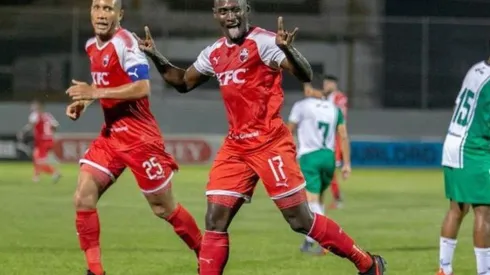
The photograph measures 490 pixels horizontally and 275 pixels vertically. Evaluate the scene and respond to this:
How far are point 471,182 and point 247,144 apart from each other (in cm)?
206

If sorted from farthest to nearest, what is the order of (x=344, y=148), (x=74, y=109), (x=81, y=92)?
(x=344, y=148)
(x=74, y=109)
(x=81, y=92)

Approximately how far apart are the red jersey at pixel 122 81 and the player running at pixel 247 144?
3.86 ft

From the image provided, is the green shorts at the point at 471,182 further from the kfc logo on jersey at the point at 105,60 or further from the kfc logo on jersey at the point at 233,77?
the kfc logo on jersey at the point at 105,60

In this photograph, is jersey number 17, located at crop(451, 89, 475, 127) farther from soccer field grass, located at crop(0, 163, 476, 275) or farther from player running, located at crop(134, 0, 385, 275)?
soccer field grass, located at crop(0, 163, 476, 275)


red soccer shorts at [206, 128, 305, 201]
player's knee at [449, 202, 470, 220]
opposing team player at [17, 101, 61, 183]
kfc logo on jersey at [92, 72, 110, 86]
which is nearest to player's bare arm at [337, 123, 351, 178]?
player's knee at [449, 202, 470, 220]

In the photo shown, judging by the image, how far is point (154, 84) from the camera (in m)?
35.3

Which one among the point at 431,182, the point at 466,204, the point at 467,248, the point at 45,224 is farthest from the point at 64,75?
the point at 466,204

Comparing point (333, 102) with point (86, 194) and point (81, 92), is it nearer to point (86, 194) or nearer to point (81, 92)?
point (86, 194)

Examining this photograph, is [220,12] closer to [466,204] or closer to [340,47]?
[466,204]

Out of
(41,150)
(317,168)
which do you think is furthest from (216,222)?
(41,150)

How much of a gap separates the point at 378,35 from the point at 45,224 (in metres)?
20.5

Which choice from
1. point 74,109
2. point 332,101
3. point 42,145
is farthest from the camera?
point 42,145

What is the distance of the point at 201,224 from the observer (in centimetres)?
1628

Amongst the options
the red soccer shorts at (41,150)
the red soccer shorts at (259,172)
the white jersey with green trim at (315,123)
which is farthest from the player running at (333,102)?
the red soccer shorts at (41,150)
